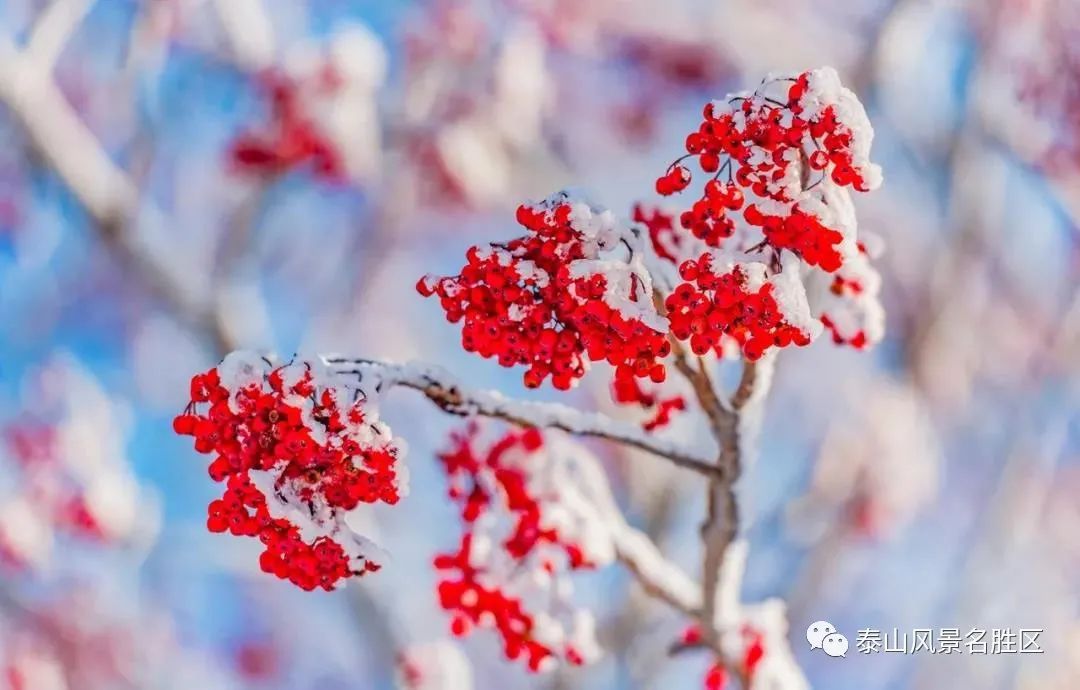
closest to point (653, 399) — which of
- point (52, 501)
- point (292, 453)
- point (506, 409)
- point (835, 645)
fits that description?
point (506, 409)

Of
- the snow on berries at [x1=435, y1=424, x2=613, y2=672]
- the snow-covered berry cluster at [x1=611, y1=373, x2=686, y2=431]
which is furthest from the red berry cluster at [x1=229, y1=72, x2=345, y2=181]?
the snow-covered berry cluster at [x1=611, y1=373, x2=686, y2=431]

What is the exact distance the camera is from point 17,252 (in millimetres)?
2020

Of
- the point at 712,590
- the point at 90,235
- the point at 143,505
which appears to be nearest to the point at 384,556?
the point at 712,590

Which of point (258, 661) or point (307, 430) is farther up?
point (258, 661)

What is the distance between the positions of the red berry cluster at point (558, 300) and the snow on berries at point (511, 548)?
0.30m

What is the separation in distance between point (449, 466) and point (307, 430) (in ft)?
1.06

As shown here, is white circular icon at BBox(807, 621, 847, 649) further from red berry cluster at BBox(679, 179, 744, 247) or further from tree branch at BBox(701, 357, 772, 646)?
red berry cluster at BBox(679, 179, 744, 247)

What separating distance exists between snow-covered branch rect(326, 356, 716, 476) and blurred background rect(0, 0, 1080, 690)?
70cm

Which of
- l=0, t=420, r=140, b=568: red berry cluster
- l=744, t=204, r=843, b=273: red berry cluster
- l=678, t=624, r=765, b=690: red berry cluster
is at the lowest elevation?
l=678, t=624, r=765, b=690: red berry cluster

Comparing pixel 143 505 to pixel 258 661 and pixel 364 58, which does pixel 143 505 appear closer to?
pixel 258 661

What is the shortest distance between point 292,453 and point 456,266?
1352 mm

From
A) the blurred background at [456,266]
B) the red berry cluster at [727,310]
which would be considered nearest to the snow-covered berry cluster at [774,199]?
the red berry cluster at [727,310]

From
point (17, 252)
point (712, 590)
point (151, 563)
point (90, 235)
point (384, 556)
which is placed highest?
point (17, 252)

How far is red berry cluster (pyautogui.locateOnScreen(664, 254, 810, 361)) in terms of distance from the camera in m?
0.78
